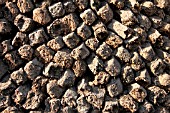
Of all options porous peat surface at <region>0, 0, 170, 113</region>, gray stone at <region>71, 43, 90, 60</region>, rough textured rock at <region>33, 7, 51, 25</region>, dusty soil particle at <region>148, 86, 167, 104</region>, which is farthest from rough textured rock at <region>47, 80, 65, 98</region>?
dusty soil particle at <region>148, 86, 167, 104</region>

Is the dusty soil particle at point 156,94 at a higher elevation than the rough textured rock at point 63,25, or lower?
lower

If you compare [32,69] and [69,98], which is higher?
[32,69]

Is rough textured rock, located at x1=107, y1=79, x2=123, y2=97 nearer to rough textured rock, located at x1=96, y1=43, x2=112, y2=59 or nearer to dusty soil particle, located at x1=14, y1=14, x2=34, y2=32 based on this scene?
rough textured rock, located at x1=96, y1=43, x2=112, y2=59

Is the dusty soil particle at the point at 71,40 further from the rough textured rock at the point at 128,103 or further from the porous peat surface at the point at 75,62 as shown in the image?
the rough textured rock at the point at 128,103

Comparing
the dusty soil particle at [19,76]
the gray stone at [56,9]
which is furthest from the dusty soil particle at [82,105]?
the gray stone at [56,9]

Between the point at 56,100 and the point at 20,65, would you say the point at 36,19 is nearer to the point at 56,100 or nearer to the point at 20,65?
the point at 20,65

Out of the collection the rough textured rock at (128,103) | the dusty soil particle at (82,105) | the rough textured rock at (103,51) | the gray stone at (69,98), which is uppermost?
the rough textured rock at (103,51)

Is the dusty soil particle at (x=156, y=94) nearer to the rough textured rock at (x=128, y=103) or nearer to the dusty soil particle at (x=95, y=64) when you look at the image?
the rough textured rock at (x=128, y=103)

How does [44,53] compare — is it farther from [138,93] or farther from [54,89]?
[138,93]

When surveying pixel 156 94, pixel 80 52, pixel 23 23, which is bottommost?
pixel 156 94

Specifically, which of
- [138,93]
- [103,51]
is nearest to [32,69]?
[103,51]
